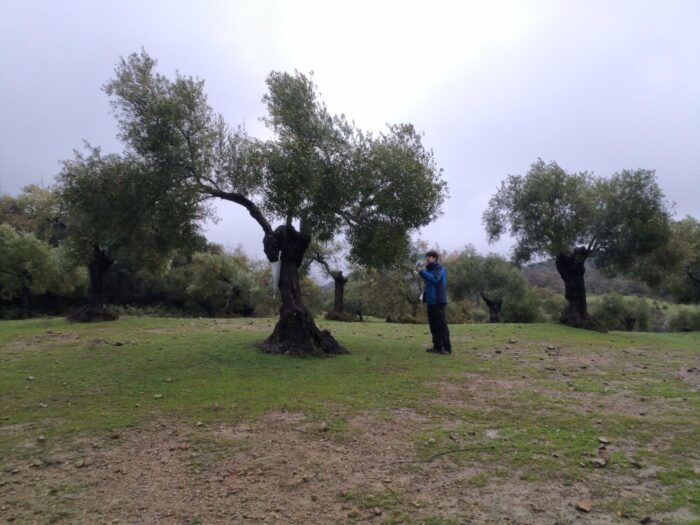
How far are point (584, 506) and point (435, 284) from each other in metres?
8.87

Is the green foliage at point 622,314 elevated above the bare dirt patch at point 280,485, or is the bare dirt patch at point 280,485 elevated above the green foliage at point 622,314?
the green foliage at point 622,314

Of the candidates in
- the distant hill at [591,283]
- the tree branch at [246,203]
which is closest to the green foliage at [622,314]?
the distant hill at [591,283]

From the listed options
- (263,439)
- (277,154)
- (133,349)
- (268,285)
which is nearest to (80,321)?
(133,349)

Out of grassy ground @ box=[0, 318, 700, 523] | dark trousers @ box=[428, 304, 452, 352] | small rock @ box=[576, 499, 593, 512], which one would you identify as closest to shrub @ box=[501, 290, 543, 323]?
grassy ground @ box=[0, 318, 700, 523]

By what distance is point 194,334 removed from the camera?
17.3 m

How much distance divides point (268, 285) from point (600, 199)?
30543 mm

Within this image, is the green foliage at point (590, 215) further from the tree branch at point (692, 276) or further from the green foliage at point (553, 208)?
the tree branch at point (692, 276)

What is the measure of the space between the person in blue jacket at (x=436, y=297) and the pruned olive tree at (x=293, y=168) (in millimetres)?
1237

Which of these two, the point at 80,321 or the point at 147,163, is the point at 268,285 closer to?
the point at 80,321

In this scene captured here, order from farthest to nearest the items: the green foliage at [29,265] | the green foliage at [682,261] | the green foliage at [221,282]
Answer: the green foliage at [221,282], the green foliage at [29,265], the green foliage at [682,261]

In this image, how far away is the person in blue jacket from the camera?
43.6 ft

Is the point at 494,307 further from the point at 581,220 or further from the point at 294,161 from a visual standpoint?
the point at 294,161

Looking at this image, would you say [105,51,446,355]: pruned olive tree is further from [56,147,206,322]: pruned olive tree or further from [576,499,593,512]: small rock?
[576,499,593,512]: small rock

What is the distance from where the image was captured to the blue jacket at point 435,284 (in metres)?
13.3
